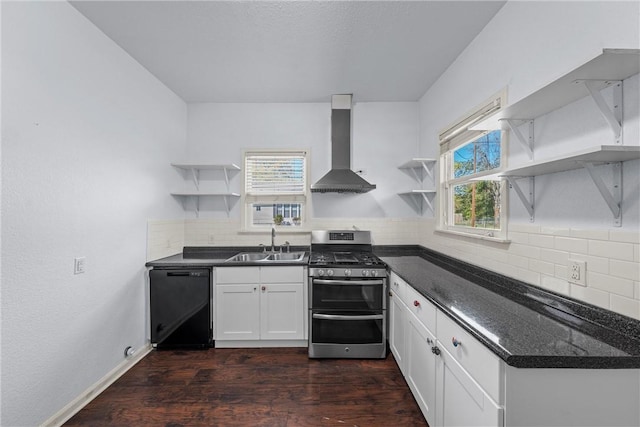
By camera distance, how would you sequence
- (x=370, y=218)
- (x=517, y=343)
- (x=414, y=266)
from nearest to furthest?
1. (x=517, y=343)
2. (x=414, y=266)
3. (x=370, y=218)

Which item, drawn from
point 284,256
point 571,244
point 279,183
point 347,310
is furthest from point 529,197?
point 279,183

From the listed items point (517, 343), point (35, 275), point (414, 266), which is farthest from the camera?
point (414, 266)

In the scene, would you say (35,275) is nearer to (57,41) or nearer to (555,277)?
(57,41)

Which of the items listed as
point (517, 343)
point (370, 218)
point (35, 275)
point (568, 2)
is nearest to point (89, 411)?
point (35, 275)

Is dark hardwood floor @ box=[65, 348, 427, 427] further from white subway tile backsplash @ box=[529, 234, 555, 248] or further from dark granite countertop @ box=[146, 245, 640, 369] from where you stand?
white subway tile backsplash @ box=[529, 234, 555, 248]

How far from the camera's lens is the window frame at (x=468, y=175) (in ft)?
5.85

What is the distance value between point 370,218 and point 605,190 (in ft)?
7.74

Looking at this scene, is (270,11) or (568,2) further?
(270,11)

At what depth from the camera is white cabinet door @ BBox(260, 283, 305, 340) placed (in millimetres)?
2732

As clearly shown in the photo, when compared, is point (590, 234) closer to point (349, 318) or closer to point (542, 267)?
point (542, 267)

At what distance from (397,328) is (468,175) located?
1.47m

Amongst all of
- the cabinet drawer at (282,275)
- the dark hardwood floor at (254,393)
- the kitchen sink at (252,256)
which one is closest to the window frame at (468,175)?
the dark hardwood floor at (254,393)

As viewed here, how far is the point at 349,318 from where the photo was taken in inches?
97.9

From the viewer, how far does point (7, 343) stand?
1.49 meters
